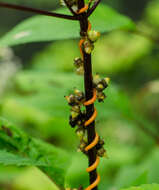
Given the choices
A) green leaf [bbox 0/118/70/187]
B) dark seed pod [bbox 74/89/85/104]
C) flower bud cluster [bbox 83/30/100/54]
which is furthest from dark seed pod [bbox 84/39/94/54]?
green leaf [bbox 0/118/70/187]

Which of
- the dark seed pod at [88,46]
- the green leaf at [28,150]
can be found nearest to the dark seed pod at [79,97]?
the dark seed pod at [88,46]

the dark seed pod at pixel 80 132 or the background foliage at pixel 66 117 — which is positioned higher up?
the background foliage at pixel 66 117

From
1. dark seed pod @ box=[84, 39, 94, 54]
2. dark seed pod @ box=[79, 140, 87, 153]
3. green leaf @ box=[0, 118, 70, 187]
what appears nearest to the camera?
dark seed pod @ box=[84, 39, 94, 54]

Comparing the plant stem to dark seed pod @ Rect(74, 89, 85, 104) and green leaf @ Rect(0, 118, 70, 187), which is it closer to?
dark seed pod @ Rect(74, 89, 85, 104)

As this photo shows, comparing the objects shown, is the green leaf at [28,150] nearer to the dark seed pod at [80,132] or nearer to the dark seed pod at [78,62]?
the dark seed pod at [80,132]

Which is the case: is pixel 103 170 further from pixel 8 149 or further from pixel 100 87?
pixel 100 87

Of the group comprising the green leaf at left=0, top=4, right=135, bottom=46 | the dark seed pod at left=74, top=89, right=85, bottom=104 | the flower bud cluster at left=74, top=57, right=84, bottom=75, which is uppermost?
the green leaf at left=0, top=4, right=135, bottom=46

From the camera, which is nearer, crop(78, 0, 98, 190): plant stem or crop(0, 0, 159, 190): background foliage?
crop(78, 0, 98, 190): plant stem

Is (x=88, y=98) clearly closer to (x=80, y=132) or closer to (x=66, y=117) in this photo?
(x=80, y=132)

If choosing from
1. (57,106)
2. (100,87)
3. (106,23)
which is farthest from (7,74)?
(100,87)

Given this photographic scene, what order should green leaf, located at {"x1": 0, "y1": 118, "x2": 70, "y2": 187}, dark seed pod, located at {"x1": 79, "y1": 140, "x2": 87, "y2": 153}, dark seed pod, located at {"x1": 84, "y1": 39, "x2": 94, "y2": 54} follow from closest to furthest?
dark seed pod, located at {"x1": 84, "y1": 39, "x2": 94, "y2": 54}, dark seed pod, located at {"x1": 79, "y1": 140, "x2": 87, "y2": 153}, green leaf, located at {"x1": 0, "y1": 118, "x2": 70, "y2": 187}
